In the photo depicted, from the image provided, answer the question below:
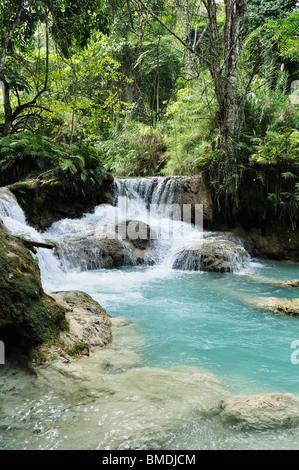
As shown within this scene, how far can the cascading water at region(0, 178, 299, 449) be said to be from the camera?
170 cm

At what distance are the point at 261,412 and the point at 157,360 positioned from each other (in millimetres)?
1200

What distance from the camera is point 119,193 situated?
1051cm

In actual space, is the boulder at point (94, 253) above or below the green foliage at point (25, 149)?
below

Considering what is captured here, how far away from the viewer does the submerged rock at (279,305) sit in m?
4.27

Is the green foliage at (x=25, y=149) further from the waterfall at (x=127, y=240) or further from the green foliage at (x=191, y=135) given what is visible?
the green foliage at (x=191, y=135)

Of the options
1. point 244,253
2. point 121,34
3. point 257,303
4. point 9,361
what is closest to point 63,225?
point 244,253

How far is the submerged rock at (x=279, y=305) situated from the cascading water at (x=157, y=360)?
160 mm

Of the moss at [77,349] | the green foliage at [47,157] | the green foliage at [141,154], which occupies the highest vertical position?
the green foliage at [141,154]

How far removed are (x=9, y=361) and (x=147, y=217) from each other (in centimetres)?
807

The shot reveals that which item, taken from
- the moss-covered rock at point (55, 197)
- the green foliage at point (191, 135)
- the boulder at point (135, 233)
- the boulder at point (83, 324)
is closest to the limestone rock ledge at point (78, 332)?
the boulder at point (83, 324)

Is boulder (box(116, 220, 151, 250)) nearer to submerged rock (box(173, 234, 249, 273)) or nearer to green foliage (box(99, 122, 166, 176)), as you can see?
submerged rock (box(173, 234, 249, 273))

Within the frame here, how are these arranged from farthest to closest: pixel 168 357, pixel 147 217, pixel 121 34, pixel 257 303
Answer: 1. pixel 121 34
2. pixel 147 217
3. pixel 257 303
4. pixel 168 357

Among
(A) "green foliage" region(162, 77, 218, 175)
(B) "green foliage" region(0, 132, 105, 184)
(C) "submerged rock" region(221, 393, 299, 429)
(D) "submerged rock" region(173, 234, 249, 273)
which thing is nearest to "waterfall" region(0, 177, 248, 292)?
(D) "submerged rock" region(173, 234, 249, 273)

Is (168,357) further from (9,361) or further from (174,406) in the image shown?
(9,361)
